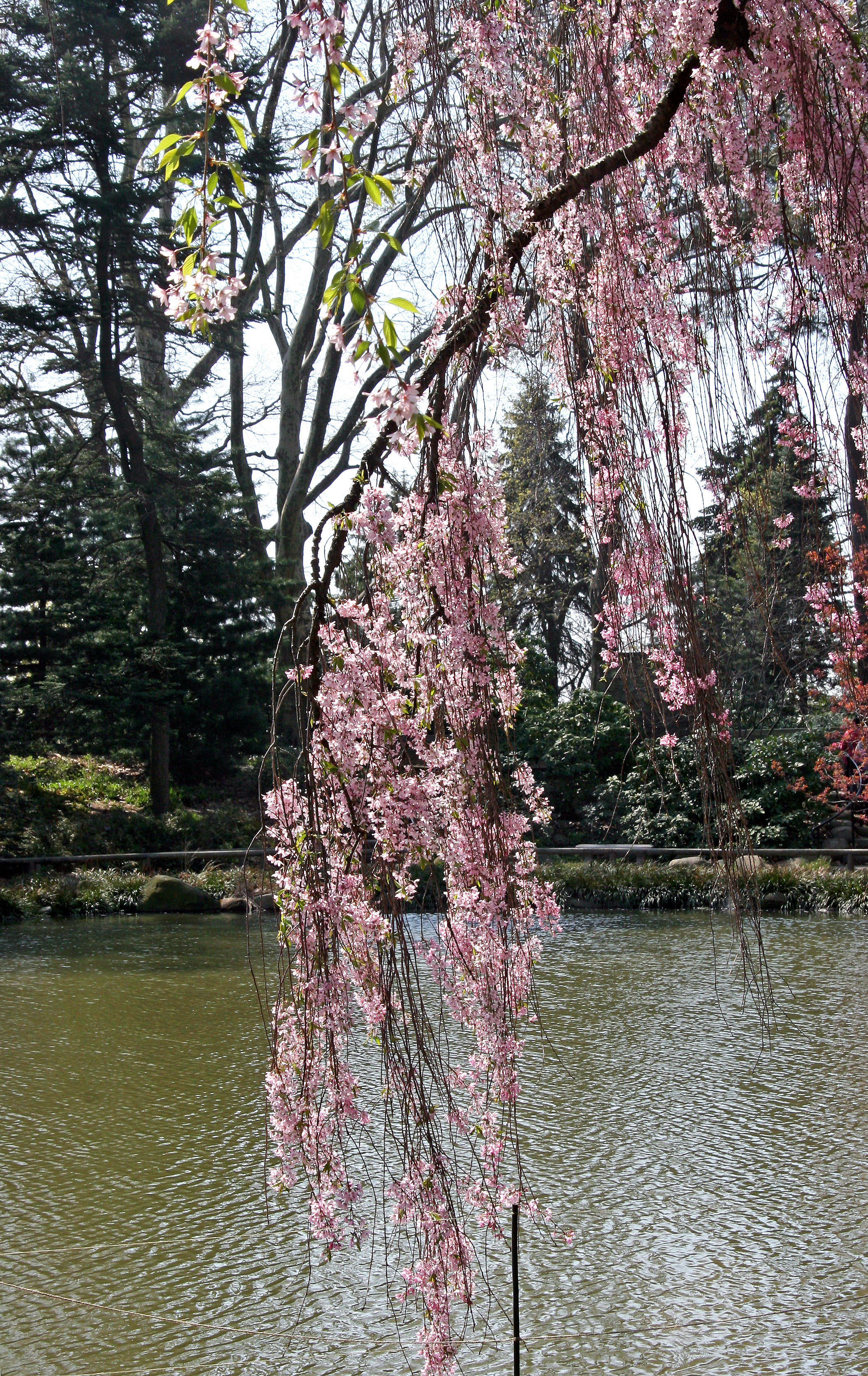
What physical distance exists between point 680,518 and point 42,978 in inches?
268

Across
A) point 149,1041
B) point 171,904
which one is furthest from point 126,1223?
point 171,904

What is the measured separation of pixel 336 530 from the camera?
6.71ft

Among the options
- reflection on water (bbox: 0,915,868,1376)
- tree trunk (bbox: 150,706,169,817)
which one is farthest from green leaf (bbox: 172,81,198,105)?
tree trunk (bbox: 150,706,169,817)

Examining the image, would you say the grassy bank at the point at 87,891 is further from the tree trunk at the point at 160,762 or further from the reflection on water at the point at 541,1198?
the reflection on water at the point at 541,1198

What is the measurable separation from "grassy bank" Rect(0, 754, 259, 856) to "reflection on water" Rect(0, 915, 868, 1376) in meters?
5.66

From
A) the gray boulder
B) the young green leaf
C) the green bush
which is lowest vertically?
the gray boulder

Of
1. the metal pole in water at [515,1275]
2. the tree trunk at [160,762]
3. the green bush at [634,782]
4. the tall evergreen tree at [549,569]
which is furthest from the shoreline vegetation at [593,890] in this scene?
the metal pole in water at [515,1275]

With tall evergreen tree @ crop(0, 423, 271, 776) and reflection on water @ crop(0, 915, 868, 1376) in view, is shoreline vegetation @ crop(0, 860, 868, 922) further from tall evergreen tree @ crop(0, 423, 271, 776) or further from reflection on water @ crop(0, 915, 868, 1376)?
reflection on water @ crop(0, 915, 868, 1376)

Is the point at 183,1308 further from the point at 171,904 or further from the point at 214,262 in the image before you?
the point at 171,904

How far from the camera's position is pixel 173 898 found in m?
11.5

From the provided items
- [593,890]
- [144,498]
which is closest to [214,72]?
[593,890]

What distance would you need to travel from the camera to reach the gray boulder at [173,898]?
11422mm

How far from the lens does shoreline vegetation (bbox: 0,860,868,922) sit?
34.9ft

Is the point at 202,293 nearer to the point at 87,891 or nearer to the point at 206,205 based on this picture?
the point at 206,205
